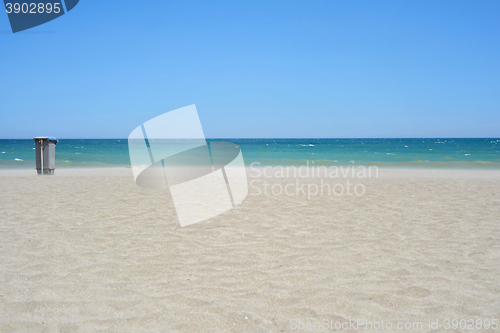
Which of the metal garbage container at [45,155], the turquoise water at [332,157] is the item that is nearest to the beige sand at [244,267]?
the metal garbage container at [45,155]

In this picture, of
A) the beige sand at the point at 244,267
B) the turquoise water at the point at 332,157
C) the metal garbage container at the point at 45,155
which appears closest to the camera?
the beige sand at the point at 244,267

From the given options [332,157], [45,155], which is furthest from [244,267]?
[332,157]

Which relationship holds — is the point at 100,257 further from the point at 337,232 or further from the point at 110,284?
the point at 337,232

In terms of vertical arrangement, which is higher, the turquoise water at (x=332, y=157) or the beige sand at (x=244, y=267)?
the turquoise water at (x=332, y=157)

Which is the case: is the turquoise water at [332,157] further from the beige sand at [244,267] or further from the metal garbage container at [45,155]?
the beige sand at [244,267]

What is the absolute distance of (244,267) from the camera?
10.6ft

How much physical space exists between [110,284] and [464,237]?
396 centimetres

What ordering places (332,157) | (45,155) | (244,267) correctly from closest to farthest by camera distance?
(244,267) → (45,155) → (332,157)

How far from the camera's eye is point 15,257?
3418 mm

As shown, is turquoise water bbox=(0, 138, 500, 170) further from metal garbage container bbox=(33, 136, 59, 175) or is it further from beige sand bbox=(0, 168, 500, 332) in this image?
beige sand bbox=(0, 168, 500, 332)

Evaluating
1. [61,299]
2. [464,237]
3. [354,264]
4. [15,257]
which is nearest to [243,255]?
[354,264]

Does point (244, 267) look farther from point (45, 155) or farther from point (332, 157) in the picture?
point (332, 157)

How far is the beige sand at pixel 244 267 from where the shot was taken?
2361 millimetres

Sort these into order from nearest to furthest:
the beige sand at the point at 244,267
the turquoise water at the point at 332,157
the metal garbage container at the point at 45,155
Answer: the beige sand at the point at 244,267 < the metal garbage container at the point at 45,155 < the turquoise water at the point at 332,157
